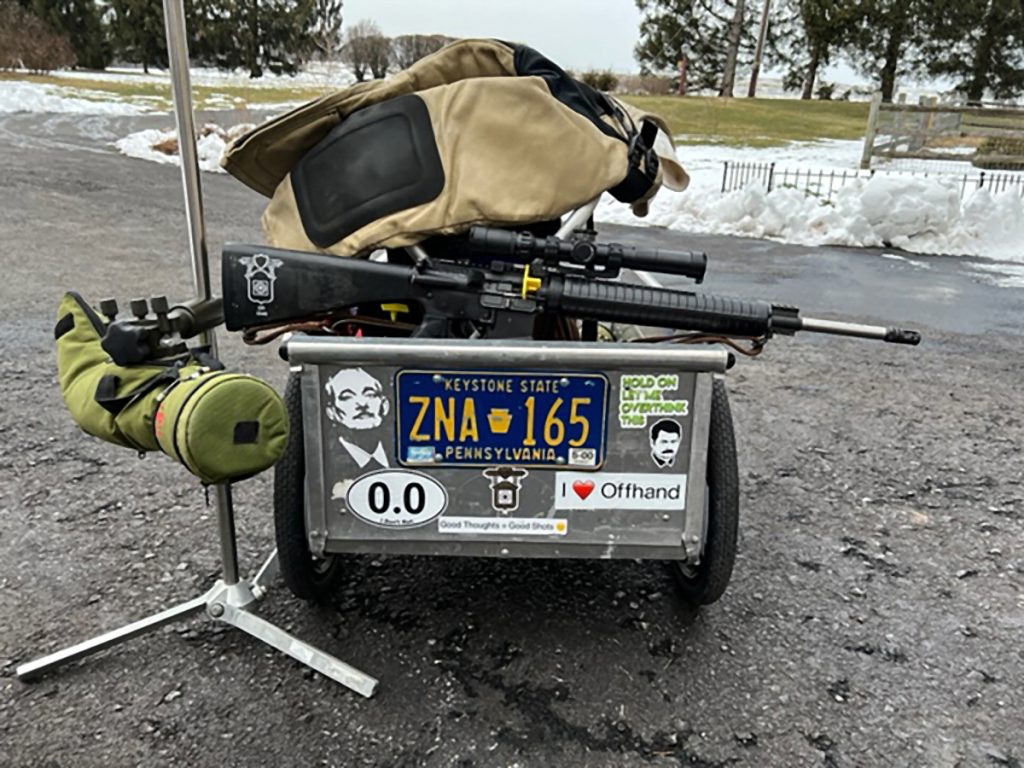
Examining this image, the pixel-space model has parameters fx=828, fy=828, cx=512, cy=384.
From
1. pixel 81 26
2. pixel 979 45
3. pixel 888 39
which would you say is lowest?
pixel 81 26

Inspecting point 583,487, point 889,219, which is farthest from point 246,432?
point 889,219

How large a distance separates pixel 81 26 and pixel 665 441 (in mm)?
30982

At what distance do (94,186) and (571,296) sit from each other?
451 inches

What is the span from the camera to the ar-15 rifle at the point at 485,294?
2.33 meters

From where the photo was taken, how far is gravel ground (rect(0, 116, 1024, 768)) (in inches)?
82.3

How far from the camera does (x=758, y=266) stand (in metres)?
8.91

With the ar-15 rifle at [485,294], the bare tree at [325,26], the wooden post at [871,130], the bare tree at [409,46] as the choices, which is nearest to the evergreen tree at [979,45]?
the wooden post at [871,130]

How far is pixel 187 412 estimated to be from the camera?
68.9 inches

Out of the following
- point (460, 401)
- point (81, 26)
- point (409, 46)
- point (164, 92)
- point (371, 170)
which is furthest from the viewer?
point (164, 92)

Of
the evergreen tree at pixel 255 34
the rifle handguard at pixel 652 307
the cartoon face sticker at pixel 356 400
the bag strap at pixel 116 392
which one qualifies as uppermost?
the evergreen tree at pixel 255 34

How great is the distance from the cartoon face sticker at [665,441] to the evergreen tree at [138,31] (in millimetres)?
23145

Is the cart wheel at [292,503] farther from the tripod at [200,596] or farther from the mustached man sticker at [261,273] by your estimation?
the mustached man sticker at [261,273]

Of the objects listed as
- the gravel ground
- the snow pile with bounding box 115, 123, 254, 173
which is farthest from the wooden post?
the gravel ground

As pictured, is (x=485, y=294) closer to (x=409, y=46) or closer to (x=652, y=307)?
(x=652, y=307)
